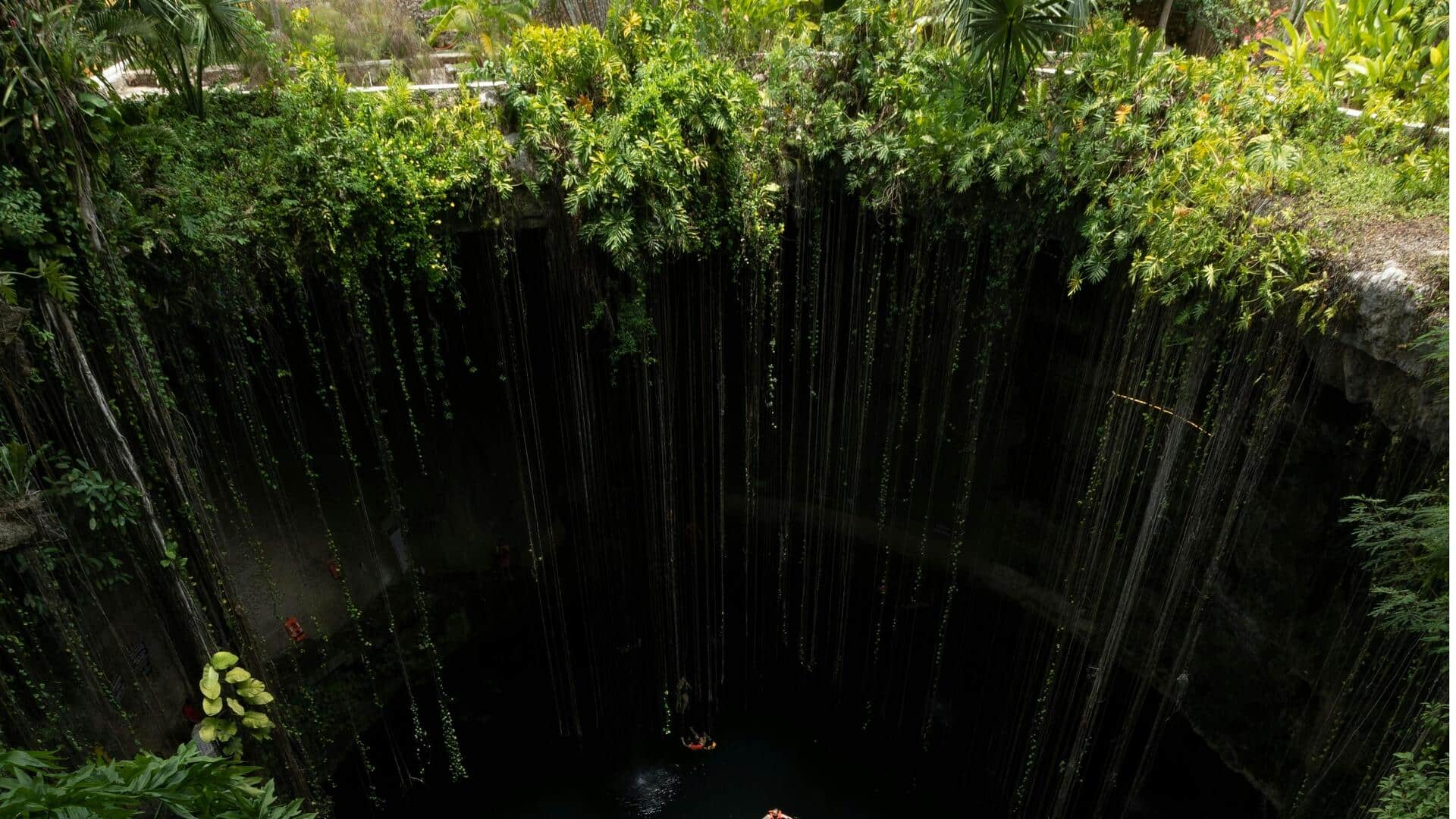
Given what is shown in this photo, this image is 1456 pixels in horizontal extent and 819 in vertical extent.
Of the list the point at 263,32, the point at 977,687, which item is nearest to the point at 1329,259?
the point at 977,687

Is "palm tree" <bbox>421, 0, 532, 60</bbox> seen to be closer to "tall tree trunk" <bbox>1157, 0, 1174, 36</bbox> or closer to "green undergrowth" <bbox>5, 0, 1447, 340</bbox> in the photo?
"green undergrowth" <bbox>5, 0, 1447, 340</bbox>

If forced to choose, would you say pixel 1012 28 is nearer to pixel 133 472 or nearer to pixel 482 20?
pixel 482 20

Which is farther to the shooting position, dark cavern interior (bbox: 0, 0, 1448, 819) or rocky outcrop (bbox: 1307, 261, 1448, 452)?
dark cavern interior (bbox: 0, 0, 1448, 819)

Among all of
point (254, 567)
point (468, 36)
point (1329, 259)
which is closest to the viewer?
point (1329, 259)

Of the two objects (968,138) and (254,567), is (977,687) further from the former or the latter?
(254,567)

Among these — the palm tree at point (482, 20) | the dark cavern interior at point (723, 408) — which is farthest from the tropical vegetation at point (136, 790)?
the palm tree at point (482, 20)

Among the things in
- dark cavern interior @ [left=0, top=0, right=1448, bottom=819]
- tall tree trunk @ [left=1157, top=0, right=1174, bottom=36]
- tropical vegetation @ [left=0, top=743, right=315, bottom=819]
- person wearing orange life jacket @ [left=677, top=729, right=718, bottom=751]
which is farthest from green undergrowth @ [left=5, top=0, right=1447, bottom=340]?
person wearing orange life jacket @ [left=677, top=729, right=718, bottom=751]
